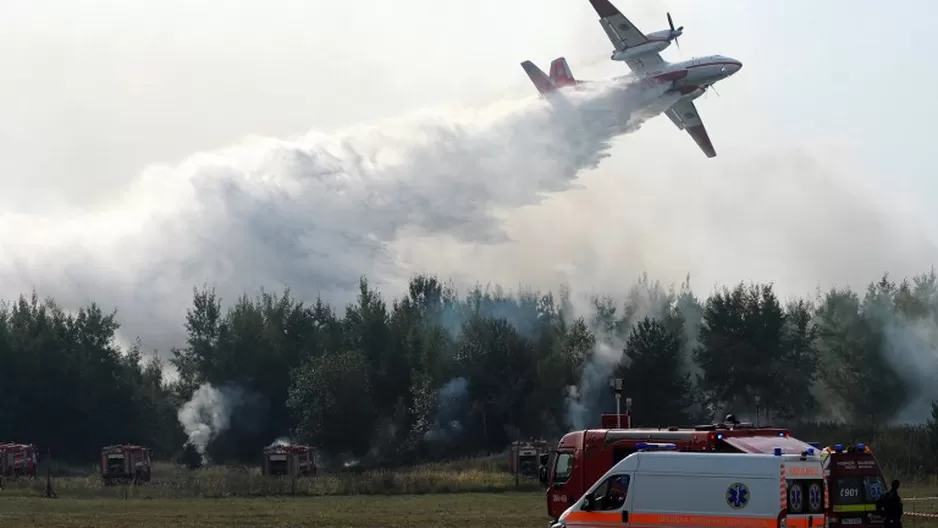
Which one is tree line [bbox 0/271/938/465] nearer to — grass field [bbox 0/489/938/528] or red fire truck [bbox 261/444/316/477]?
red fire truck [bbox 261/444/316/477]

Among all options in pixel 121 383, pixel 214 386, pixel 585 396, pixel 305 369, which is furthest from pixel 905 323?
pixel 121 383

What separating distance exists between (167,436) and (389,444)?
17.2 m

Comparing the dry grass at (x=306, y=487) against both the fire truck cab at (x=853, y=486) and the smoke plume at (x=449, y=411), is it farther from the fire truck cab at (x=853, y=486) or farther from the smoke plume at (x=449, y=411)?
the fire truck cab at (x=853, y=486)

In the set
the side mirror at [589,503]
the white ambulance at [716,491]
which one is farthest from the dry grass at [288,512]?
the white ambulance at [716,491]

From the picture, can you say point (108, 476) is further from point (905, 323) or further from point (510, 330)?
point (905, 323)

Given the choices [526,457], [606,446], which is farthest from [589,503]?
[526,457]

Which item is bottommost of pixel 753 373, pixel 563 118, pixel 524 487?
pixel 524 487

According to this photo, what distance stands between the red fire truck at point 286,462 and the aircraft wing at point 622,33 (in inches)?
1066

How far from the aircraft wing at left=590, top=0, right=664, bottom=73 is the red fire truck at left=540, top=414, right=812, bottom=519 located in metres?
34.3

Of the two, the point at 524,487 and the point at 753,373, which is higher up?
the point at 753,373

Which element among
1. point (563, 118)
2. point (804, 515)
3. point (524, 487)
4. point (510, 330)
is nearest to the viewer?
point (804, 515)

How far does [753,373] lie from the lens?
76000mm

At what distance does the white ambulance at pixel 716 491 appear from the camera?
2162 centimetres

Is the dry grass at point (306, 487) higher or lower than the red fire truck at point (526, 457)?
lower
